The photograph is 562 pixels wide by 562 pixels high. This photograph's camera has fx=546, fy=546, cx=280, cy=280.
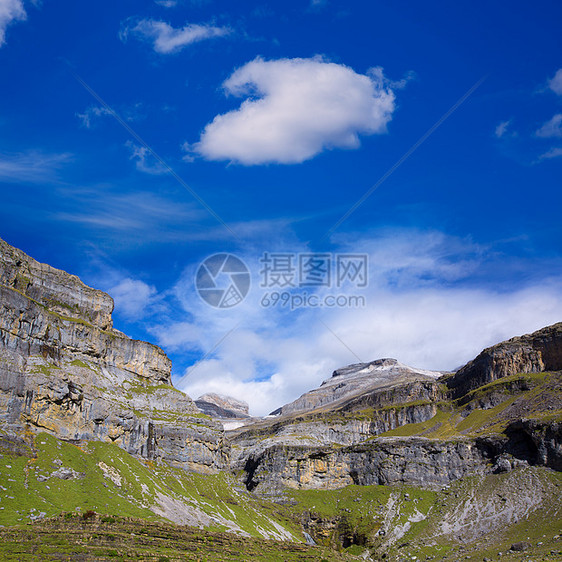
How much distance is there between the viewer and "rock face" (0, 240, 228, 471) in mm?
117062

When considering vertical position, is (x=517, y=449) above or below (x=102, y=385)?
below

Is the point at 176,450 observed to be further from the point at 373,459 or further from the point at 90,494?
the point at 373,459

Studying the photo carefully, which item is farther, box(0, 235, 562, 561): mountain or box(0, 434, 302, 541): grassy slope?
box(0, 235, 562, 561): mountain

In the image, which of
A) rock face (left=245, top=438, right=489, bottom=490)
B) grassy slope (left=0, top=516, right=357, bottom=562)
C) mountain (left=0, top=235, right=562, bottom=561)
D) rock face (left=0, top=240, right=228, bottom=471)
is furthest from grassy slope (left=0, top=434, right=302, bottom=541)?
rock face (left=245, top=438, right=489, bottom=490)

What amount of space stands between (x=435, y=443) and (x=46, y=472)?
117 meters

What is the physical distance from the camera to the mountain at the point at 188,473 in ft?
311

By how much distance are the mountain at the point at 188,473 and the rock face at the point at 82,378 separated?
403mm

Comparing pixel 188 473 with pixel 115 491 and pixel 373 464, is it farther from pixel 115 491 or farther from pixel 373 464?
pixel 373 464

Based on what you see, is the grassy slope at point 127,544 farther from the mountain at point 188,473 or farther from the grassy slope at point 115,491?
the grassy slope at point 115,491

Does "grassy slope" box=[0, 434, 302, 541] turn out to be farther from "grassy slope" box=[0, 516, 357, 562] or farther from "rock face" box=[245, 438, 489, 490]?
"rock face" box=[245, 438, 489, 490]

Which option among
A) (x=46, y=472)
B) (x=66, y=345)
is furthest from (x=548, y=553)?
(x=66, y=345)

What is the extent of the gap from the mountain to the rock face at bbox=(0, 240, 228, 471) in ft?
1.32

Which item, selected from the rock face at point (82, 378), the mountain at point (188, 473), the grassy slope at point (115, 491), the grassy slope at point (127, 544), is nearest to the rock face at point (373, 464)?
the mountain at point (188, 473)

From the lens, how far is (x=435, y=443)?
172 m
